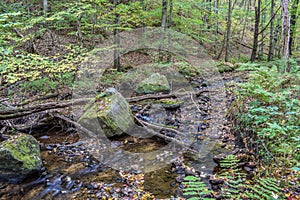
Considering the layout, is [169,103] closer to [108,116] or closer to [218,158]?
[108,116]

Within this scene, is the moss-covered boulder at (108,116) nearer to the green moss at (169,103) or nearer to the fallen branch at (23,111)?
the fallen branch at (23,111)

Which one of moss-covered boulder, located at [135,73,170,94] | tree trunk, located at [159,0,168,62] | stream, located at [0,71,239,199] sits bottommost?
stream, located at [0,71,239,199]

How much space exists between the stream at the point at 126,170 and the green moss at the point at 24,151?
30 cm

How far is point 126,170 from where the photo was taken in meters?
4.54

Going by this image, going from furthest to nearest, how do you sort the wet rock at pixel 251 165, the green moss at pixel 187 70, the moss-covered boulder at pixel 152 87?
the green moss at pixel 187 70
the moss-covered boulder at pixel 152 87
the wet rock at pixel 251 165

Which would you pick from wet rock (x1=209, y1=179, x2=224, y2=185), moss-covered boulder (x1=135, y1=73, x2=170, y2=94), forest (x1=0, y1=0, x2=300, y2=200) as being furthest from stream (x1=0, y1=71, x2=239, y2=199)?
moss-covered boulder (x1=135, y1=73, x2=170, y2=94)

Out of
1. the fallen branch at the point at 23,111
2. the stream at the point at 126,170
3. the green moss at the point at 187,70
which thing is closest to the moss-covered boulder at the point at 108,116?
the stream at the point at 126,170

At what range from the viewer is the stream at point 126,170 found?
12.6 ft

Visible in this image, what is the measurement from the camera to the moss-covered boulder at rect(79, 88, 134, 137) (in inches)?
229

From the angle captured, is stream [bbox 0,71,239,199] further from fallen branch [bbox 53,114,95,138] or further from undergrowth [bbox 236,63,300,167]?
undergrowth [bbox 236,63,300,167]

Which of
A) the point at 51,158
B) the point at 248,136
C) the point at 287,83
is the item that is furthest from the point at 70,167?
the point at 287,83

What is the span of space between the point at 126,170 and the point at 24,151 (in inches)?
83.2

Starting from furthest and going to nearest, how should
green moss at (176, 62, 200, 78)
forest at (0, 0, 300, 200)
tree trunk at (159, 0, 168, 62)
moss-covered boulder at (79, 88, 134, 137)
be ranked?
green moss at (176, 62, 200, 78), tree trunk at (159, 0, 168, 62), moss-covered boulder at (79, 88, 134, 137), forest at (0, 0, 300, 200)

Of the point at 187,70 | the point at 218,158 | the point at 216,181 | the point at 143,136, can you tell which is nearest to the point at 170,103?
the point at 143,136
